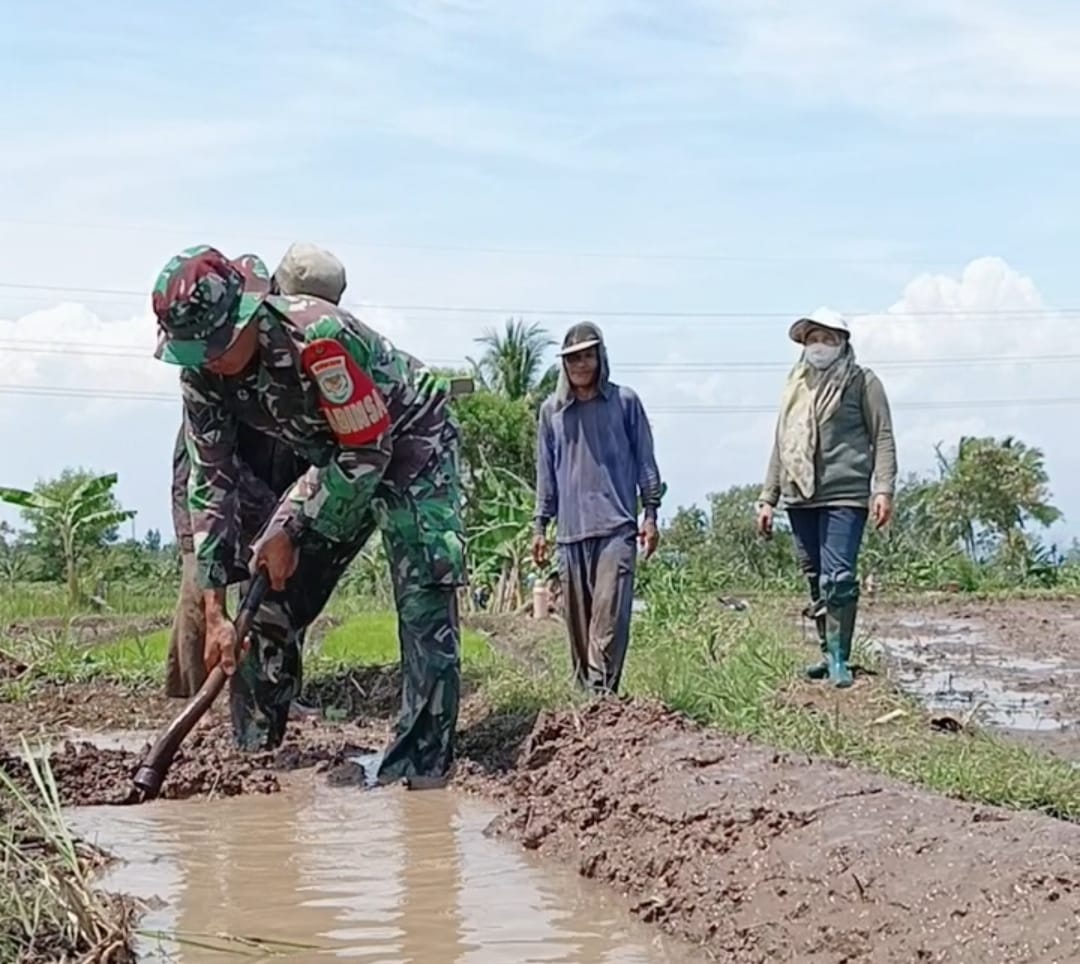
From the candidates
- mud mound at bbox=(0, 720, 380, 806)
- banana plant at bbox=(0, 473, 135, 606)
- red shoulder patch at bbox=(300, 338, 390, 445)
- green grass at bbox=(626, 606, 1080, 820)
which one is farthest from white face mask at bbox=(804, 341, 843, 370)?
banana plant at bbox=(0, 473, 135, 606)

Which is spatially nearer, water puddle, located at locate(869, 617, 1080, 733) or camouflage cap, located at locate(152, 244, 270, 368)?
camouflage cap, located at locate(152, 244, 270, 368)

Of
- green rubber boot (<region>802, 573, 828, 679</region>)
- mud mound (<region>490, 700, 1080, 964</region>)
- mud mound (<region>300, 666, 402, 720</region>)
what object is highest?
green rubber boot (<region>802, 573, 828, 679</region>)

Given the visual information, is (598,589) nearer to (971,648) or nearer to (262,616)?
(262,616)

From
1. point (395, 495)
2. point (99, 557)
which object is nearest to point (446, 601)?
point (395, 495)

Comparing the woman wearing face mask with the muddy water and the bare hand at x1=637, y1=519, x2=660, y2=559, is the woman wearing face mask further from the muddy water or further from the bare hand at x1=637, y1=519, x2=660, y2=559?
the muddy water

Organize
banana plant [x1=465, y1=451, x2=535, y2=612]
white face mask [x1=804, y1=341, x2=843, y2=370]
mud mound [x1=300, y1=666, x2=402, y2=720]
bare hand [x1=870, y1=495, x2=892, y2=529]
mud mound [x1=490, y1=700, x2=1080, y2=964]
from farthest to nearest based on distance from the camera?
banana plant [x1=465, y1=451, x2=535, y2=612] < mud mound [x1=300, y1=666, x2=402, y2=720] < white face mask [x1=804, y1=341, x2=843, y2=370] < bare hand [x1=870, y1=495, x2=892, y2=529] < mud mound [x1=490, y1=700, x2=1080, y2=964]

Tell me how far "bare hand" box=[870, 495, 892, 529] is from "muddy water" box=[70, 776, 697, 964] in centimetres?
263

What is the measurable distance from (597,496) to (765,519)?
153 cm

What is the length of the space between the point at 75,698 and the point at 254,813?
142 inches

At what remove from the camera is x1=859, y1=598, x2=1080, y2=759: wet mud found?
7.71m

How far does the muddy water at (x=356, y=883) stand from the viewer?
13.8 ft

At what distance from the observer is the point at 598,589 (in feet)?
23.7

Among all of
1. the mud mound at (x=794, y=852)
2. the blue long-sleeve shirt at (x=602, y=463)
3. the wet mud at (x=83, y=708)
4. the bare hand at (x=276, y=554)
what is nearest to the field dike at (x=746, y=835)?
the mud mound at (x=794, y=852)

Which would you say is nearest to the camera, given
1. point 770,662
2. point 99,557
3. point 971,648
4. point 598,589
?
point 598,589
